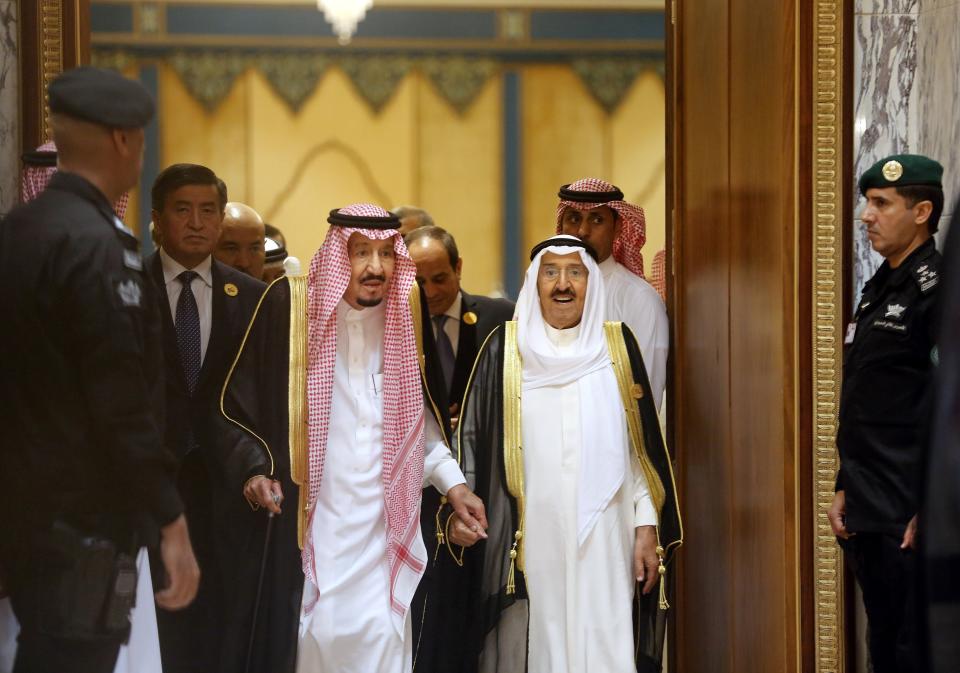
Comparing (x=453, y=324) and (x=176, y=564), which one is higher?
(x=453, y=324)

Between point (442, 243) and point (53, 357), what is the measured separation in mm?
3027

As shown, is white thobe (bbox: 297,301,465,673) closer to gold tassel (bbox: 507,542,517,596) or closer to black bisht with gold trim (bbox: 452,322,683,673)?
black bisht with gold trim (bbox: 452,322,683,673)

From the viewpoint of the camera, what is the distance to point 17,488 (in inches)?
119

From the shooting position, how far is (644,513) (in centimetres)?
480

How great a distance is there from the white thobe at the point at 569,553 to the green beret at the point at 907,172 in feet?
3.95

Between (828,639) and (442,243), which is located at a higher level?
(442,243)

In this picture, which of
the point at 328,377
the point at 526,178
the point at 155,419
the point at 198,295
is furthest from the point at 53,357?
the point at 526,178

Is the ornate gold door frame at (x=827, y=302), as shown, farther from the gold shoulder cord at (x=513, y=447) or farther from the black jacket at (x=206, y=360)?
the black jacket at (x=206, y=360)

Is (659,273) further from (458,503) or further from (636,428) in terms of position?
(458,503)

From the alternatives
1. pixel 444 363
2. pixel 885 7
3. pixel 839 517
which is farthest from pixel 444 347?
pixel 885 7

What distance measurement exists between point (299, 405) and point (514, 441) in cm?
70

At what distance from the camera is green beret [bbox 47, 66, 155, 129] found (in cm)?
316

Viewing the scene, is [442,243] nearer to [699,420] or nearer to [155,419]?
[699,420]

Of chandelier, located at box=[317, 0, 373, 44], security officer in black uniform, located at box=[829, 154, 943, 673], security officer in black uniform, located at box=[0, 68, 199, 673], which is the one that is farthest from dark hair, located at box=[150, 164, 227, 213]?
chandelier, located at box=[317, 0, 373, 44]
